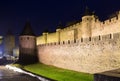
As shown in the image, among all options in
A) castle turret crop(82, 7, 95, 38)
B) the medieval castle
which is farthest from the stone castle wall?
castle turret crop(82, 7, 95, 38)

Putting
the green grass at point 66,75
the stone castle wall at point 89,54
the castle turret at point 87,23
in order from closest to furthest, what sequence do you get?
the stone castle wall at point 89,54, the green grass at point 66,75, the castle turret at point 87,23

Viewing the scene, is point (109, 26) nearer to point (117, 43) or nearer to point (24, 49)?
point (117, 43)

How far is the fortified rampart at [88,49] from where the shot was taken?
1506cm

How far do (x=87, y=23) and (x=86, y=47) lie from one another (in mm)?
8121

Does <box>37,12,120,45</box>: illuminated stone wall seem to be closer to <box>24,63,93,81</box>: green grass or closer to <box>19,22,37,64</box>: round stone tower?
<box>19,22,37,64</box>: round stone tower

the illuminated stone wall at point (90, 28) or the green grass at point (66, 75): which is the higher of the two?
the illuminated stone wall at point (90, 28)

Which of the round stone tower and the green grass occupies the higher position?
the round stone tower

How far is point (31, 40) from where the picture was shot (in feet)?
111

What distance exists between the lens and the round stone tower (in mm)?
32719

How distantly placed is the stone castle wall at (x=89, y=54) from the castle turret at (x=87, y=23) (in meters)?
3.53

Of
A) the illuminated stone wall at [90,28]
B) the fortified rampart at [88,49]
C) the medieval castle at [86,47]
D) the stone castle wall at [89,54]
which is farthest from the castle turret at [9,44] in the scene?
the stone castle wall at [89,54]

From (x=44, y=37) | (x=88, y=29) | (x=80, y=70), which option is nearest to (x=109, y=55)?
(x=80, y=70)

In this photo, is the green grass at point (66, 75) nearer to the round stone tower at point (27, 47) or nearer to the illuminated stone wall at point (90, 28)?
the illuminated stone wall at point (90, 28)

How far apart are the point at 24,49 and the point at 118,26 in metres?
16.5
